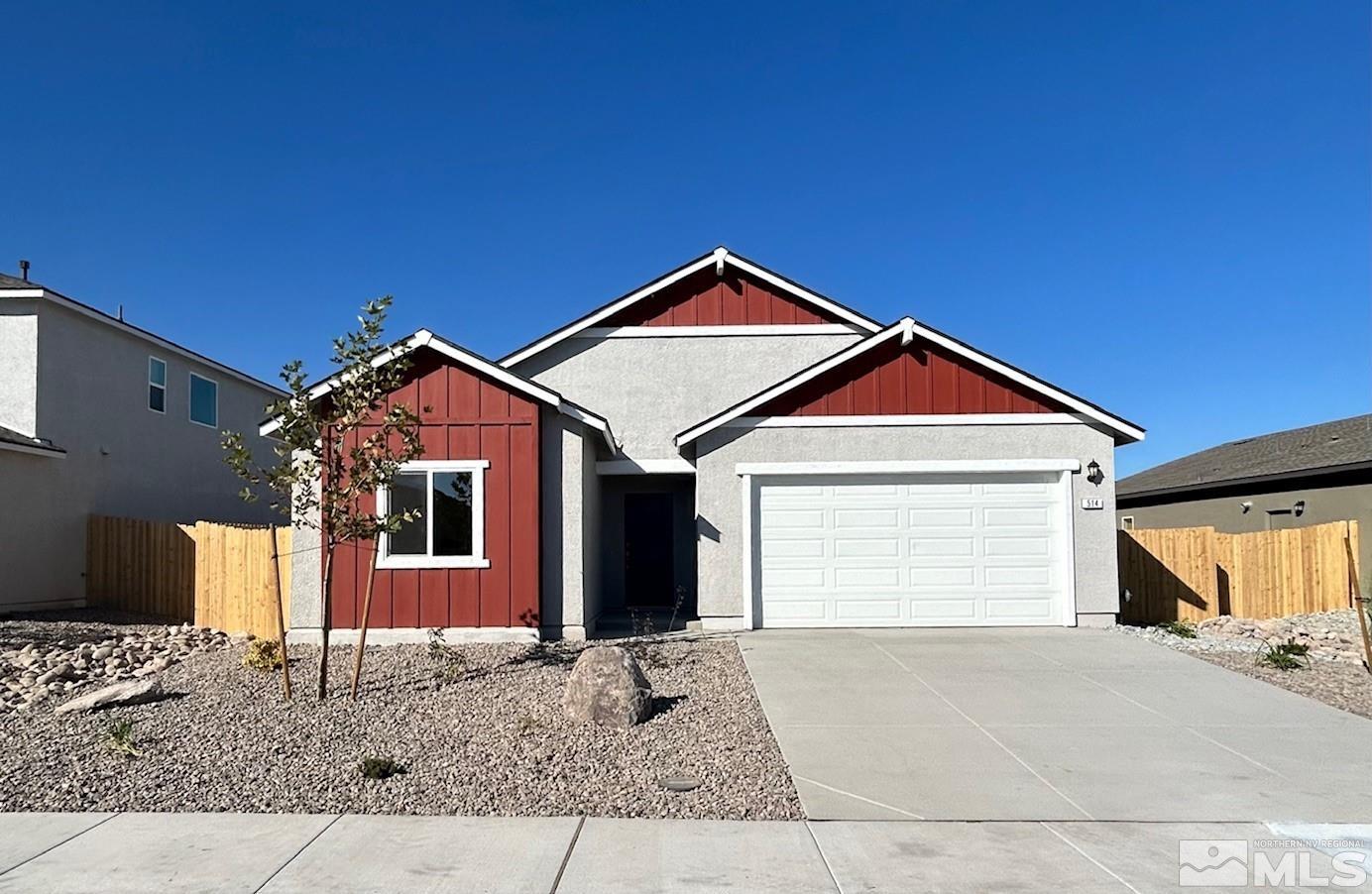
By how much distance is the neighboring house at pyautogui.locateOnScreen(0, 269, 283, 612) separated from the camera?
51.0ft

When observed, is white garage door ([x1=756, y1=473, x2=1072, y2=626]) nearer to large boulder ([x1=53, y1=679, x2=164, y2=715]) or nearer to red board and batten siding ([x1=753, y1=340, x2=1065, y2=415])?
red board and batten siding ([x1=753, y1=340, x2=1065, y2=415])

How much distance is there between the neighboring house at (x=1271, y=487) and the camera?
60.7 ft

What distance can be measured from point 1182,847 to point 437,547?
926 cm

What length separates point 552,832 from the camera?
564cm

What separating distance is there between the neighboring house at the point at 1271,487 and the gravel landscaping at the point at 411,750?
14.7 m

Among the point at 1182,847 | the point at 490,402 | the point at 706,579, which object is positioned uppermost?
the point at 490,402

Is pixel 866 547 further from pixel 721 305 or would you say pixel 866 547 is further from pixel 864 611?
pixel 721 305

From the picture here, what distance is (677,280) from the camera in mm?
16906

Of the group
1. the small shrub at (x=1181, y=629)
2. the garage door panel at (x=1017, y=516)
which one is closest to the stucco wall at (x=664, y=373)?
the garage door panel at (x=1017, y=516)

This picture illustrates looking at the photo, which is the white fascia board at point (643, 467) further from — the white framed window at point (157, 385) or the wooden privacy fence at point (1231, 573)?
the white framed window at point (157, 385)

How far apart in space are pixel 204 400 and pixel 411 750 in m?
17.2

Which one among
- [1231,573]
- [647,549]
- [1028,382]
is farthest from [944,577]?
[1231,573]

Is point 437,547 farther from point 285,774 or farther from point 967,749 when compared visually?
point 967,749

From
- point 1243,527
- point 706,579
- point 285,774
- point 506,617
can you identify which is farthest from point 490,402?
point 1243,527
